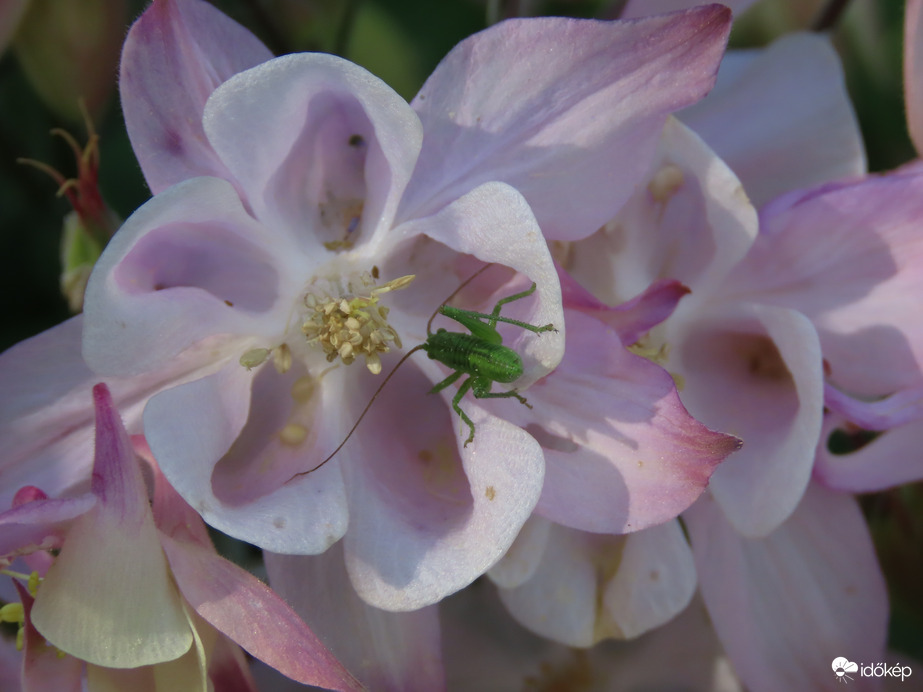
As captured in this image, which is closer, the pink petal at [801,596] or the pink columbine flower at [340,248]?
the pink columbine flower at [340,248]

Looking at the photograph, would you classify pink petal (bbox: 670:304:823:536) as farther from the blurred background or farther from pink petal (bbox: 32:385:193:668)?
pink petal (bbox: 32:385:193:668)

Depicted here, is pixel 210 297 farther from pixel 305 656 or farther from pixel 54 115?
pixel 54 115

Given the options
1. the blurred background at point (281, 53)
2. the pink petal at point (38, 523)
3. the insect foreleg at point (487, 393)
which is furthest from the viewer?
the blurred background at point (281, 53)

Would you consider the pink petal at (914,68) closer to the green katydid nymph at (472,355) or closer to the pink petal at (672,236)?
the pink petal at (672,236)

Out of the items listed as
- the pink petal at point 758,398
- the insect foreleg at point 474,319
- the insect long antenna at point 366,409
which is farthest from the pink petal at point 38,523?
the pink petal at point 758,398

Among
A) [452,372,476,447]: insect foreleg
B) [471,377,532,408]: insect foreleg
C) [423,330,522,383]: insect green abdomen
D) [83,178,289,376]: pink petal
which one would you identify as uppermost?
[83,178,289,376]: pink petal

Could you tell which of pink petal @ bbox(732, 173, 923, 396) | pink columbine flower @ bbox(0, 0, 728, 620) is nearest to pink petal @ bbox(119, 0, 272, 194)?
pink columbine flower @ bbox(0, 0, 728, 620)
